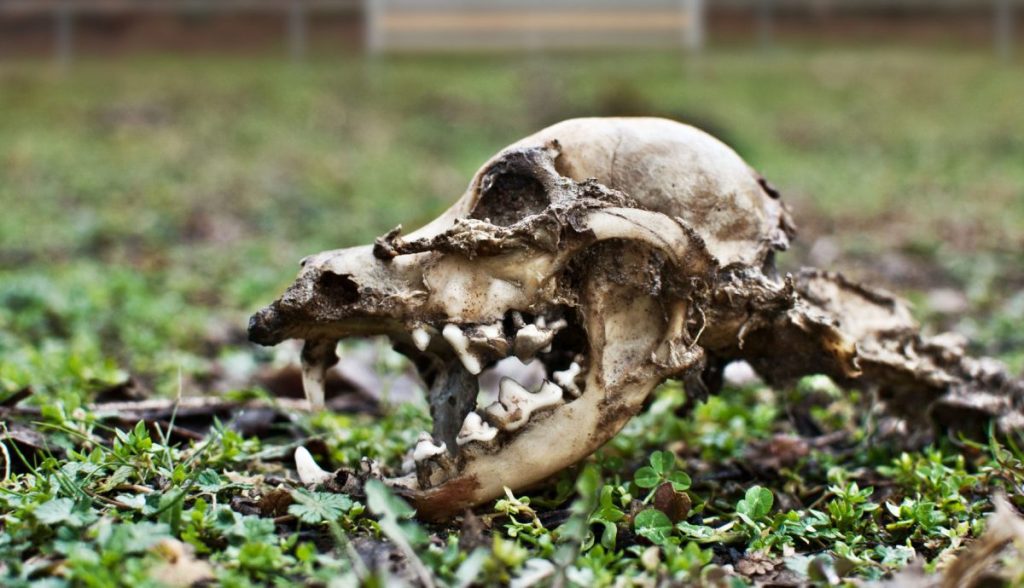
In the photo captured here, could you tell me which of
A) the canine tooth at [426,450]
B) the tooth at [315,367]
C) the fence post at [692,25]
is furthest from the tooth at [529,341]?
the fence post at [692,25]

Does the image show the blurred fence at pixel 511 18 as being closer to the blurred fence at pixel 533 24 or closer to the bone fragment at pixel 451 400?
Result: the blurred fence at pixel 533 24

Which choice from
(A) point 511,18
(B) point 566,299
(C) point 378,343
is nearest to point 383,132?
(A) point 511,18

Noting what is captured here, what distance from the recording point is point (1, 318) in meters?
5.54

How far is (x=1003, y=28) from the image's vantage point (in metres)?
18.7

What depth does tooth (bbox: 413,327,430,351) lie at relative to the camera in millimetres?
2697

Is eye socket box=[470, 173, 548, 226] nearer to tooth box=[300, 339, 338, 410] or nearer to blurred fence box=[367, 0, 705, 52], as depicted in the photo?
tooth box=[300, 339, 338, 410]

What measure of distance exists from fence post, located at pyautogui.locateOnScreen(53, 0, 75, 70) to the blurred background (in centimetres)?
6

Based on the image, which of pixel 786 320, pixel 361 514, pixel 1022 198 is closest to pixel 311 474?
pixel 361 514

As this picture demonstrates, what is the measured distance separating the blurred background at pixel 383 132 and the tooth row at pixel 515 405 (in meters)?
1.41

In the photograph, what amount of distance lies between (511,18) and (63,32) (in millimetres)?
8191

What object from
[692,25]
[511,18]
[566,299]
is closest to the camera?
[566,299]

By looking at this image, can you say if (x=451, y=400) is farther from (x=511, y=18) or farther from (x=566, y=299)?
(x=511, y=18)

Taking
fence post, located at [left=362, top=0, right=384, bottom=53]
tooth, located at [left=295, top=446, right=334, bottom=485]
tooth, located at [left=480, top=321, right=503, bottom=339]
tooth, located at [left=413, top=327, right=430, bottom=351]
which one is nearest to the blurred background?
fence post, located at [left=362, top=0, right=384, bottom=53]

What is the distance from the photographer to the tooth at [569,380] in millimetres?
2857
